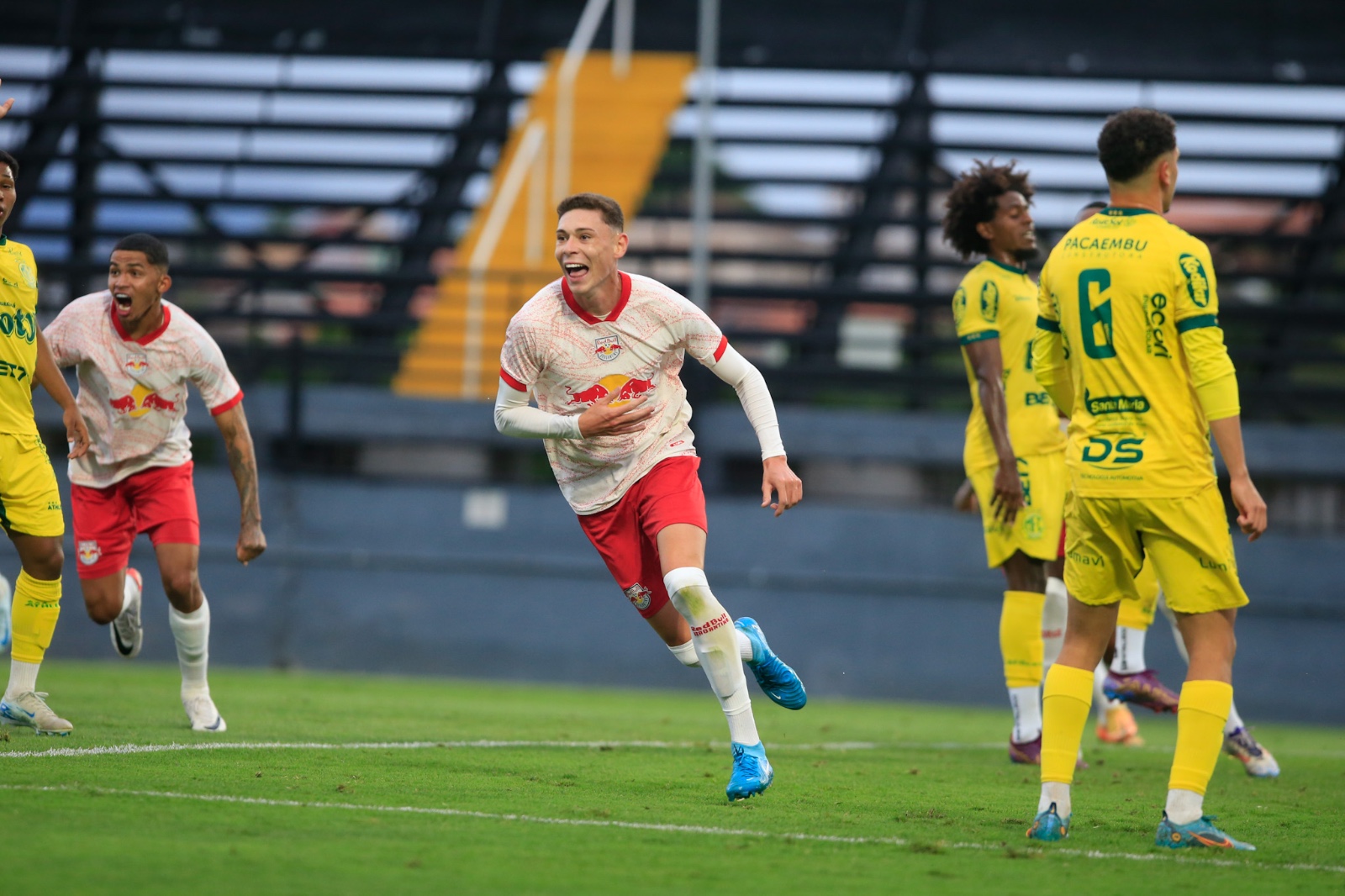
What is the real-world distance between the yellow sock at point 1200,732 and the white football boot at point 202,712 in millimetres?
4213

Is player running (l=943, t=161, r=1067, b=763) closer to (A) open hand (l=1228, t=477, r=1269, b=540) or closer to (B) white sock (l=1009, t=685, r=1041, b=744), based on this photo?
(B) white sock (l=1009, t=685, r=1041, b=744)

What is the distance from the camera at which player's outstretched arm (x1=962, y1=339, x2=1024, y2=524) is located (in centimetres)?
701

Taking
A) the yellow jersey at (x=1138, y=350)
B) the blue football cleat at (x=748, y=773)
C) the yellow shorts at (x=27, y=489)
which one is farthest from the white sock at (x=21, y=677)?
the yellow jersey at (x=1138, y=350)

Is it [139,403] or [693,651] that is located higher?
[139,403]

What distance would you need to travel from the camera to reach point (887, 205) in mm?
17297

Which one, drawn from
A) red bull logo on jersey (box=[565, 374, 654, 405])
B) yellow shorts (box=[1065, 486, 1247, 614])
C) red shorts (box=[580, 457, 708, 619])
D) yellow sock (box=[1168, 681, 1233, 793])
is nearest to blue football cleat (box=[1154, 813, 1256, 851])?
yellow sock (box=[1168, 681, 1233, 793])

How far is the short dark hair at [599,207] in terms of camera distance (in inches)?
227

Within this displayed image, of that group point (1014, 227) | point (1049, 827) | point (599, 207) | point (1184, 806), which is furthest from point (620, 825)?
point (1014, 227)

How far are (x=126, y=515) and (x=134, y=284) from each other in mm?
1122

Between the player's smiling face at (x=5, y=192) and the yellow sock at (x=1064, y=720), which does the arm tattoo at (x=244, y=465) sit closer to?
the player's smiling face at (x=5, y=192)

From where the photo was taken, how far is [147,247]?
6.98 metres

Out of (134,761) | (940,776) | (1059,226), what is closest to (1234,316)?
(1059,226)

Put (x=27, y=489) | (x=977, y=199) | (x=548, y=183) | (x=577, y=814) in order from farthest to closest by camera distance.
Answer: (x=548, y=183) < (x=977, y=199) < (x=27, y=489) < (x=577, y=814)

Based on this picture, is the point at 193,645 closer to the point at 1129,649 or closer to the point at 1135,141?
the point at 1129,649
